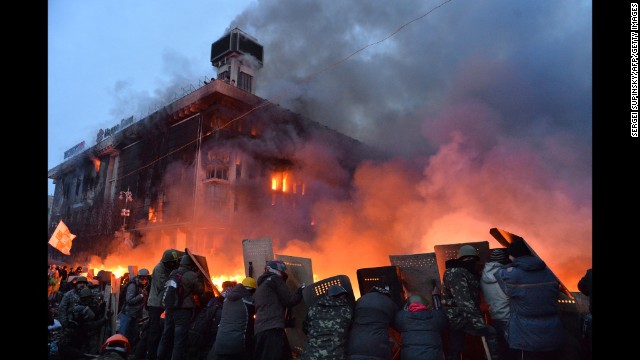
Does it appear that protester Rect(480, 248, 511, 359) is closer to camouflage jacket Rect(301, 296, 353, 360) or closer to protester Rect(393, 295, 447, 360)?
protester Rect(393, 295, 447, 360)

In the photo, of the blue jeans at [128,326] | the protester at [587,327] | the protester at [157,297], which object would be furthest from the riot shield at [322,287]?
the blue jeans at [128,326]

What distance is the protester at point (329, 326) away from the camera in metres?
4.12

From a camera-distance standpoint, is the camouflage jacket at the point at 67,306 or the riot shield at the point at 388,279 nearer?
the riot shield at the point at 388,279

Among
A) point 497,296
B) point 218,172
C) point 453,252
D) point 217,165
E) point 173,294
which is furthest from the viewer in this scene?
point 218,172

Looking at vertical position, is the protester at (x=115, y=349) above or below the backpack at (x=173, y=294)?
below

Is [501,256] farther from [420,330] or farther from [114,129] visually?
[114,129]

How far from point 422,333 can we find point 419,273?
1068 millimetres

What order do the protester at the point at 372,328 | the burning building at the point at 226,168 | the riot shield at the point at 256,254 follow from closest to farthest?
the protester at the point at 372,328, the riot shield at the point at 256,254, the burning building at the point at 226,168

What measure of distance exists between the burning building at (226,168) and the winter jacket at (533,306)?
61.1ft

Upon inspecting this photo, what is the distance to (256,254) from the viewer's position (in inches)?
257

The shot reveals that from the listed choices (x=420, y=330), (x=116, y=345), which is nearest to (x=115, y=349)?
(x=116, y=345)

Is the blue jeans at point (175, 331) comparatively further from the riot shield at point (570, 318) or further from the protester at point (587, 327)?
the protester at point (587, 327)

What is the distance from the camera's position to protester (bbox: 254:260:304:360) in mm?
4895
